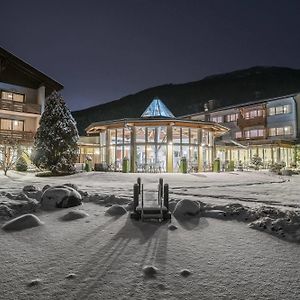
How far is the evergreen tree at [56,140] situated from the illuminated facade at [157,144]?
3769 millimetres

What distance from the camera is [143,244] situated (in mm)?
4699

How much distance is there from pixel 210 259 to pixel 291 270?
3.40ft

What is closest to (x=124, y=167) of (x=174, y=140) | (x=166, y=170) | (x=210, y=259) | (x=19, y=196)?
(x=166, y=170)

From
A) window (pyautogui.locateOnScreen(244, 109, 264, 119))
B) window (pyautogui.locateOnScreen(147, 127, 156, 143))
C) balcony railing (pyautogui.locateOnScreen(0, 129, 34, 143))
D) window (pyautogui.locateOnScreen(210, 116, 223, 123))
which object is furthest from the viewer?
window (pyautogui.locateOnScreen(210, 116, 223, 123))

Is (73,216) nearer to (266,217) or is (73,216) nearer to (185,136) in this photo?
(266,217)

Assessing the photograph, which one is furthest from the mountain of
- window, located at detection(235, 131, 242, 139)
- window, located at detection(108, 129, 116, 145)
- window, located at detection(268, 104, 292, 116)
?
window, located at detection(108, 129, 116, 145)

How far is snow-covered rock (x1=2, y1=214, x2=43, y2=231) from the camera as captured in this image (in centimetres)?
559

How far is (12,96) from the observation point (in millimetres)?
28203

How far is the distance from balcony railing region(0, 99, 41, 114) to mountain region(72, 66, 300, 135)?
71.3m

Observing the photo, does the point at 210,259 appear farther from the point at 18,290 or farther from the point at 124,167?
the point at 124,167

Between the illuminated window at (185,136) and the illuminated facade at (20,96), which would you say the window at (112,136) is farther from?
the illuminated facade at (20,96)

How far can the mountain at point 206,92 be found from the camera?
108500 mm

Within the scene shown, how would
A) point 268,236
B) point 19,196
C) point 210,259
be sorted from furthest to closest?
point 19,196
point 268,236
point 210,259

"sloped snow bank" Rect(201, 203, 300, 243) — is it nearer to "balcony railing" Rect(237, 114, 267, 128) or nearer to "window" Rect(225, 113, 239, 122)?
"balcony railing" Rect(237, 114, 267, 128)
